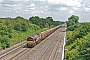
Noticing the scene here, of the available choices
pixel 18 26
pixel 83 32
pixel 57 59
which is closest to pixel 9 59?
pixel 57 59

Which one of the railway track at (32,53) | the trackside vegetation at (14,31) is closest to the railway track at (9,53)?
the railway track at (32,53)

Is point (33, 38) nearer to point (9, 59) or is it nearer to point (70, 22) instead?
point (9, 59)

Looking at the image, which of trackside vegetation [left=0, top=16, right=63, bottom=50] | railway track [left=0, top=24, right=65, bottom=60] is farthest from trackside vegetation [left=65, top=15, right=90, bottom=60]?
trackside vegetation [left=0, top=16, right=63, bottom=50]

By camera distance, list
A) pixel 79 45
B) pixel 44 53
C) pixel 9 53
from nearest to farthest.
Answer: pixel 79 45, pixel 9 53, pixel 44 53

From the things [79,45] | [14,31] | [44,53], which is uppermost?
[79,45]

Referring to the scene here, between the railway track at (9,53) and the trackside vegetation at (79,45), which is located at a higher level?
the trackside vegetation at (79,45)

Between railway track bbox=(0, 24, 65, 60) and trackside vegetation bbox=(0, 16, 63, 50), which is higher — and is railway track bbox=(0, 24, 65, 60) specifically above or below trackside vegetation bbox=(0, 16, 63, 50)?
below

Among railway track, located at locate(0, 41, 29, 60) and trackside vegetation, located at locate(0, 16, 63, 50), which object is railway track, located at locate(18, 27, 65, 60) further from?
trackside vegetation, located at locate(0, 16, 63, 50)

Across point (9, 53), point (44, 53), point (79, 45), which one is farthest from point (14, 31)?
point (79, 45)

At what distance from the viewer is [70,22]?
6093 inches

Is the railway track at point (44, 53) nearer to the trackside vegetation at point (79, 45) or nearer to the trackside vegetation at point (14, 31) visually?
the trackside vegetation at point (79, 45)

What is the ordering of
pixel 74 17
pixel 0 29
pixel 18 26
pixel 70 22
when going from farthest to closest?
1. pixel 74 17
2. pixel 70 22
3. pixel 18 26
4. pixel 0 29

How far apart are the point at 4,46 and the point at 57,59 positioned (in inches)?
584

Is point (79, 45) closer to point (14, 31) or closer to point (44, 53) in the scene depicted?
point (44, 53)
